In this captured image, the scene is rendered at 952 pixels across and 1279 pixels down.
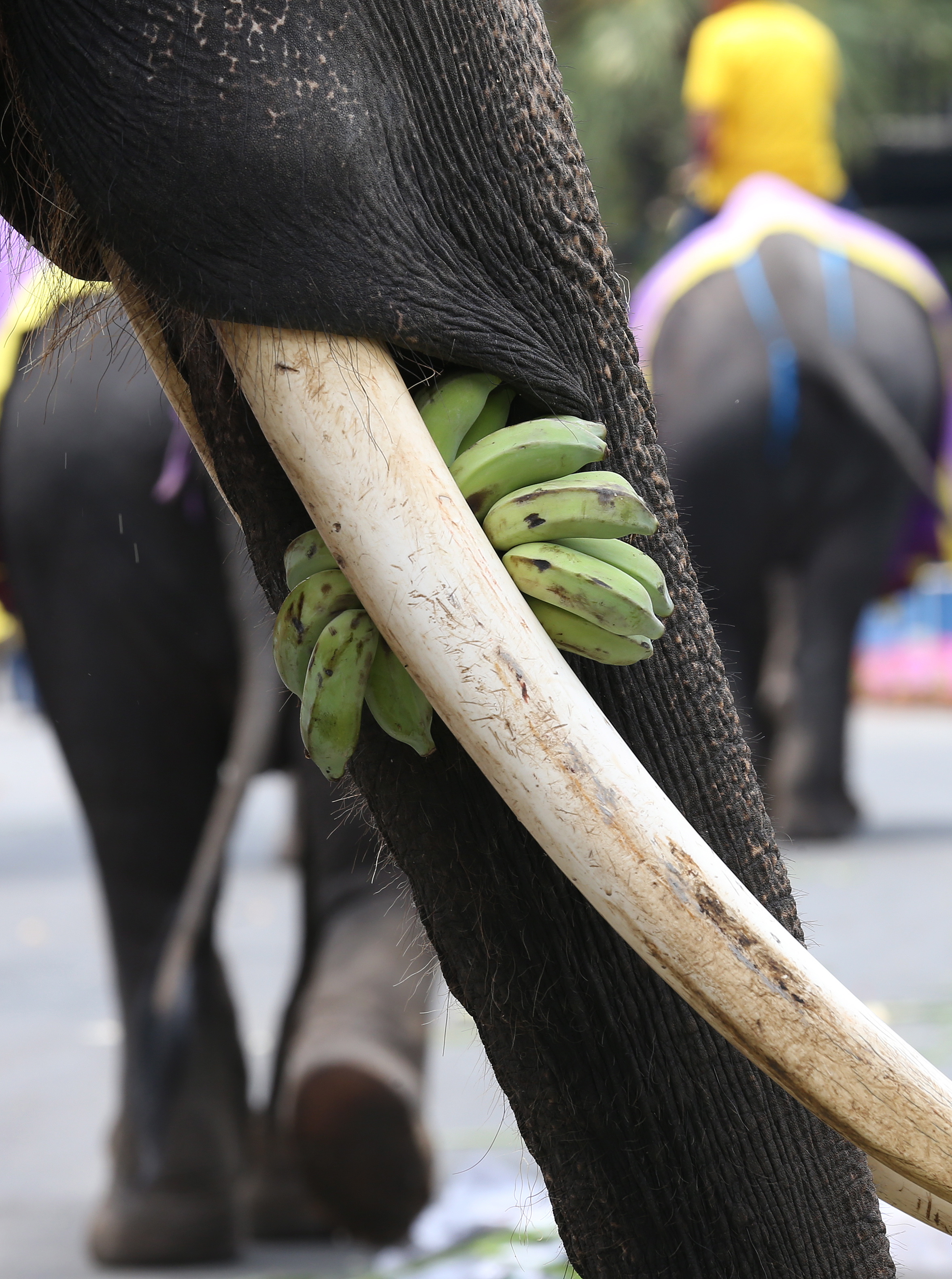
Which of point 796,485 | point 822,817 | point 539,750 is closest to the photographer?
point 539,750

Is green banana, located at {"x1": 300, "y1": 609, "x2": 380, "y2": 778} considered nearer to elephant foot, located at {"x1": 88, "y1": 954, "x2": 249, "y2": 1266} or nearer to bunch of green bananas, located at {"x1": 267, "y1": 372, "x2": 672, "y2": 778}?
bunch of green bananas, located at {"x1": 267, "y1": 372, "x2": 672, "y2": 778}

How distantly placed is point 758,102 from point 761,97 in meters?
0.01

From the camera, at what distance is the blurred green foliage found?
923cm

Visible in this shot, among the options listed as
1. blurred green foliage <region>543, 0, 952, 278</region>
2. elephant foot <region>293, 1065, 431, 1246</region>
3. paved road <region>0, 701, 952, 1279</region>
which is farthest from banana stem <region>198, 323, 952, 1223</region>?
blurred green foliage <region>543, 0, 952, 278</region>

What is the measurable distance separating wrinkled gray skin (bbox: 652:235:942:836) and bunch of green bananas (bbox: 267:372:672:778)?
2.16 metres

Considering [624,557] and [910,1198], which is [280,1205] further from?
[624,557]

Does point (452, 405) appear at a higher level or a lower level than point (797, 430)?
higher

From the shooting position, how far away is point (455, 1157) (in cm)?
197

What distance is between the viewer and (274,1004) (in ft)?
8.87

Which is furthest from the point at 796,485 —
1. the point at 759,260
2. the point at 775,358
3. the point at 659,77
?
the point at 659,77

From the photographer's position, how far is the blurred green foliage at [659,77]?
923 cm

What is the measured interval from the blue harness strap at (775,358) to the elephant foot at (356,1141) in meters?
1.88

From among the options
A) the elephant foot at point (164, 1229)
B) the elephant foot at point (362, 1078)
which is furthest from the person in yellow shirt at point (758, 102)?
the elephant foot at point (164, 1229)

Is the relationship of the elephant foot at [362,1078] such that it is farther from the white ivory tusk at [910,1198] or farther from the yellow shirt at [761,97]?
the yellow shirt at [761,97]
